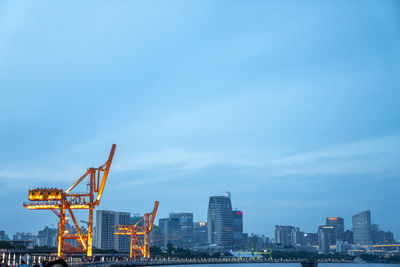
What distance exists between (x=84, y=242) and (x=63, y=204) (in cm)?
942

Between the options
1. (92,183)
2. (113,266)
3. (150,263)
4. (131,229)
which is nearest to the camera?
(92,183)

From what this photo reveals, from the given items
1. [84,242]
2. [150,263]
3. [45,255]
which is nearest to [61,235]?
[84,242]

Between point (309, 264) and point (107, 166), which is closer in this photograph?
point (107, 166)

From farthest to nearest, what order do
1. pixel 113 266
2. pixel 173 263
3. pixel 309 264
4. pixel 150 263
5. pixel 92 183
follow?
1. pixel 173 263
2. pixel 150 263
3. pixel 309 264
4. pixel 113 266
5. pixel 92 183

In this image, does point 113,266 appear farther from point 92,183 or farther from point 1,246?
point 1,246

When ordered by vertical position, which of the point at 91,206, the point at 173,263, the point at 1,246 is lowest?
the point at 173,263

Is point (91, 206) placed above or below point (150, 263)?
above

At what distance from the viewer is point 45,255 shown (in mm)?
159125

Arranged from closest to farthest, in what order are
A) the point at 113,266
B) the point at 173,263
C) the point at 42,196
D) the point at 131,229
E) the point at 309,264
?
the point at 42,196 < the point at 113,266 < the point at 309,264 < the point at 131,229 < the point at 173,263

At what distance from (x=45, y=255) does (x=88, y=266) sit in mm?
93961

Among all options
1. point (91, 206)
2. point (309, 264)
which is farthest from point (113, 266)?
point (309, 264)

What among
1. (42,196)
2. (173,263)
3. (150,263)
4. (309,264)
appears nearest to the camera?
(42,196)

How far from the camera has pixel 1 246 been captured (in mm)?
137250

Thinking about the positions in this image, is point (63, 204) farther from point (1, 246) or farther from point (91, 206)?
point (1, 246)
